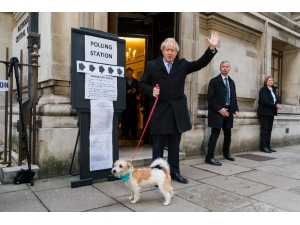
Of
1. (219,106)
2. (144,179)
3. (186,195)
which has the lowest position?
(186,195)

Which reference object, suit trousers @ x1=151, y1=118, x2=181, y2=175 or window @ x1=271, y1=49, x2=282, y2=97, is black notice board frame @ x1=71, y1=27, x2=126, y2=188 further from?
window @ x1=271, y1=49, x2=282, y2=97

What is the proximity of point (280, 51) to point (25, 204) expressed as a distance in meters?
9.77

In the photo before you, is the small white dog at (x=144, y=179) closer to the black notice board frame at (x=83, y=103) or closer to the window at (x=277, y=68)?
the black notice board frame at (x=83, y=103)

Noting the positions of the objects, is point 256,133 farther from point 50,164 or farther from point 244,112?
point 50,164

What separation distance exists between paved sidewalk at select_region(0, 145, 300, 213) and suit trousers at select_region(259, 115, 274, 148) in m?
2.38

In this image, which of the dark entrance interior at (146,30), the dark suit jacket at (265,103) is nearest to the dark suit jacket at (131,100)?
the dark entrance interior at (146,30)

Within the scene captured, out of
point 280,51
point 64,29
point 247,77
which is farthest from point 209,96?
point 280,51

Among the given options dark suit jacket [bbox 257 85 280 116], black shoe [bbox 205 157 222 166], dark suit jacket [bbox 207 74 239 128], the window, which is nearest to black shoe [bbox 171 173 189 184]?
black shoe [bbox 205 157 222 166]

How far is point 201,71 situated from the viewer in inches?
252

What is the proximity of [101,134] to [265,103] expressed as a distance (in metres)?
5.06

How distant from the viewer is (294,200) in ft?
11.2

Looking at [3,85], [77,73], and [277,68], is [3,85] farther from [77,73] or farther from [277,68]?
[277,68]

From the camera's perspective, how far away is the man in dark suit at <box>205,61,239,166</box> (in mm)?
5500

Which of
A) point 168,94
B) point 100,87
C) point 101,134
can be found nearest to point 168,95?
point 168,94
